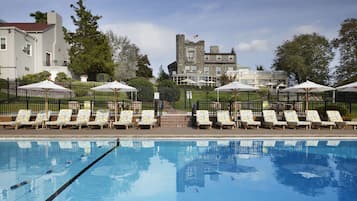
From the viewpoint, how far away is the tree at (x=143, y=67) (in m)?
46.7

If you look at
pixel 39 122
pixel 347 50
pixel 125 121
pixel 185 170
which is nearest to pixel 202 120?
pixel 125 121

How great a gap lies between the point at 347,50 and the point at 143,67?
2881 cm

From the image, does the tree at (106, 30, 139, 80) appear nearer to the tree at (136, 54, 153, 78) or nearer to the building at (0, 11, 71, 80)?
the tree at (136, 54, 153, 78)

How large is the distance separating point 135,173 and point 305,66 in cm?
4127

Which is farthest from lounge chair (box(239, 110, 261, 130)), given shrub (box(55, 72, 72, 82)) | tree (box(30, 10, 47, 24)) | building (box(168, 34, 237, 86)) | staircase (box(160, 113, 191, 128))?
tree (box(30, 10, 47, 24))

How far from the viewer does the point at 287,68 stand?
4594 centimetres

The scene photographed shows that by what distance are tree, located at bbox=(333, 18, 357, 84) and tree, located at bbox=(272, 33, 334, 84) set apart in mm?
6449

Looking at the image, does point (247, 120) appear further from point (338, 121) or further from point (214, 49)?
point (214, 49)

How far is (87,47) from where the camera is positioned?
104 feet

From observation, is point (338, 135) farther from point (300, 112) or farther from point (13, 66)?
point (13, 66)

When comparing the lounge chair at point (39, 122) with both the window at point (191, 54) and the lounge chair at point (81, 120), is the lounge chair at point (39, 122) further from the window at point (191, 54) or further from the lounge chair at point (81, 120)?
the window at point (191, 54)

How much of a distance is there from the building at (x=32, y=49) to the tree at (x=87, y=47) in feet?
5.68

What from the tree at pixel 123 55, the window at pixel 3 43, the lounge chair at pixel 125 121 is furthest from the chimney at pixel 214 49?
the lounge chair at pixel 125 121

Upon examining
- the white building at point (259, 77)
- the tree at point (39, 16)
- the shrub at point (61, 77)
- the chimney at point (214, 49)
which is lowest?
the shrub at point (61, 77)
